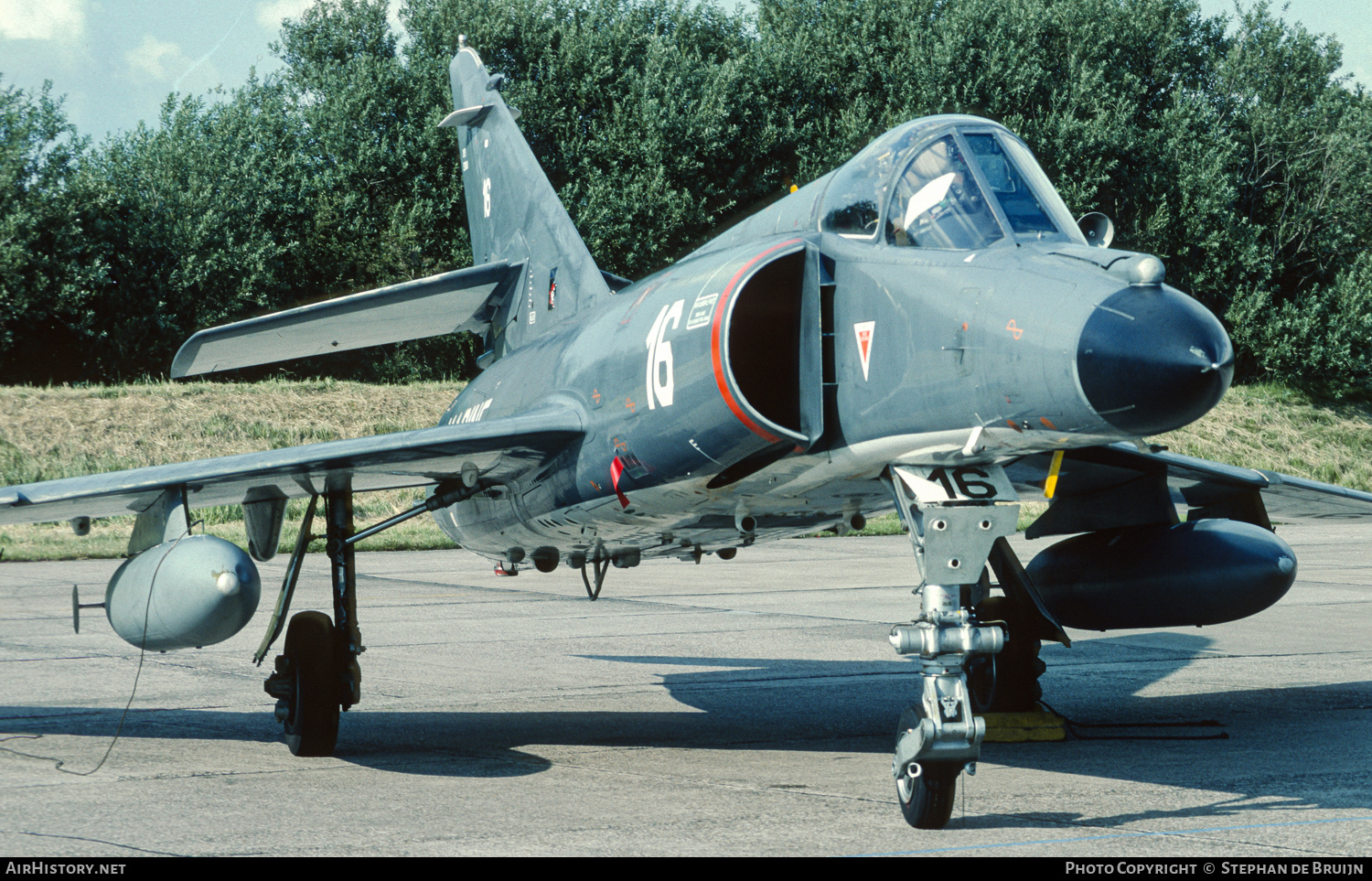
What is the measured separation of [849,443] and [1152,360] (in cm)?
164

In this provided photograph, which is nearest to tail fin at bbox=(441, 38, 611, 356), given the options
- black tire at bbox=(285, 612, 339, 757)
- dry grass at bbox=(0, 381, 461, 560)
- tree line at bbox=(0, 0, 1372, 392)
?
black tire at bbox=(285, 612, 339, 757)

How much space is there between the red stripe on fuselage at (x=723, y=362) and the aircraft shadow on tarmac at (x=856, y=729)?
6.58 ft

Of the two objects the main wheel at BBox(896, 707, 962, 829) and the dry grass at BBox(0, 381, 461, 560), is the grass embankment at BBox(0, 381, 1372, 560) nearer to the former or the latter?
the dry grass at BBox(0, 381, 461, 560)

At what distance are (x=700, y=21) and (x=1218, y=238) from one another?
21023 millimetres

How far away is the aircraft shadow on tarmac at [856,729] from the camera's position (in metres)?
6.93

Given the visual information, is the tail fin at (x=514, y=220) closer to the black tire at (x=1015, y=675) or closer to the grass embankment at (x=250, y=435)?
the black tire at (x=1015, y=675)

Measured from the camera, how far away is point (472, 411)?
9711mm

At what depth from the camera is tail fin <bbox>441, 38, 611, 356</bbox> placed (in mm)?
10117

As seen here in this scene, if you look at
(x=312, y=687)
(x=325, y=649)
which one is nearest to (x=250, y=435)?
(x=325, y=649)

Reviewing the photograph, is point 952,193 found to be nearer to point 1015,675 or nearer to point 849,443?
point 849,443

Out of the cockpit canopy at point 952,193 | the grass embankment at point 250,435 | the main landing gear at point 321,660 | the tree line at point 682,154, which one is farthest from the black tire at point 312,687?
the tree line at point 682,154

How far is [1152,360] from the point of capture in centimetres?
445

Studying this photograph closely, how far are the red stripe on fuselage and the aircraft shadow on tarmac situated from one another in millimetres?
2006

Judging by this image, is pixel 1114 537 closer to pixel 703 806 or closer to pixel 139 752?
pixel 703 806
